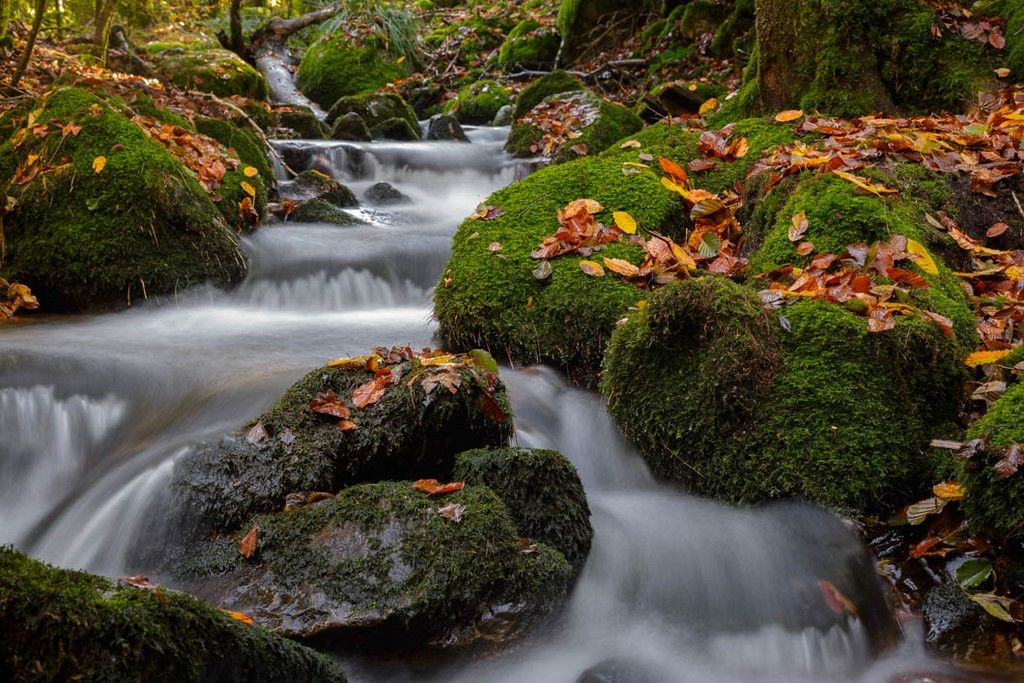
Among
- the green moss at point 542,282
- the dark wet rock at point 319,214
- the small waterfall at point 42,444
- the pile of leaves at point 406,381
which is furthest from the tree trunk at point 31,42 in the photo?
the pile of leaves at point 406,381

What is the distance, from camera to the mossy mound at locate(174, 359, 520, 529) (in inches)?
135

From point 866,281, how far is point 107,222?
16.9 ft

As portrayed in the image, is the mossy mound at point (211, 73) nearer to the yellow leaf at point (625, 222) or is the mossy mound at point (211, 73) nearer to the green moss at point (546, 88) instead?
the green moss at point (546, 88)

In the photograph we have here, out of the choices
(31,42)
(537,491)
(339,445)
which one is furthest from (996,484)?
(31,42)

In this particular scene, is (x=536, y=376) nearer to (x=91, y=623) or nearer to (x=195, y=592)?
(x=195, y=592)

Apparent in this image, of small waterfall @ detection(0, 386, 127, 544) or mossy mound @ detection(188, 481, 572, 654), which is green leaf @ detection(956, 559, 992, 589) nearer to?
mossy mound @ detection(188, 481, 572, 654)

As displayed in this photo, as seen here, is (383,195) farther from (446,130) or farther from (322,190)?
(446,130)

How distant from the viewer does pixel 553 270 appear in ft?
15.9

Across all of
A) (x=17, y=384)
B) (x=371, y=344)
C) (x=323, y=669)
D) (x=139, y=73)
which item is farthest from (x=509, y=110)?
(x=323, y=669)

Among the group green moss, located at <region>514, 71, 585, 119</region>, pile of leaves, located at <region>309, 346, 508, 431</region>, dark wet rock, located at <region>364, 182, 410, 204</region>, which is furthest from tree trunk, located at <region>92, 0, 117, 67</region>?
pile of leaves, located at <region>309, 346, 508, 431</region>

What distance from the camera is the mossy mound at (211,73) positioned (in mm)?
10781

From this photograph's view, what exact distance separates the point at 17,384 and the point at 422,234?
4122 mm

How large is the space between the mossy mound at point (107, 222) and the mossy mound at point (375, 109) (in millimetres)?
5497

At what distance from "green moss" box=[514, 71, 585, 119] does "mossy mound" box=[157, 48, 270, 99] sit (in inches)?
160
